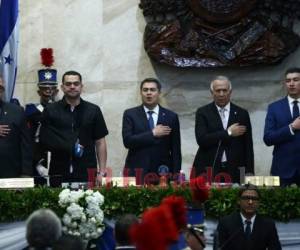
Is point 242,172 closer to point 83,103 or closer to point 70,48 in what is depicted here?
point 83,103

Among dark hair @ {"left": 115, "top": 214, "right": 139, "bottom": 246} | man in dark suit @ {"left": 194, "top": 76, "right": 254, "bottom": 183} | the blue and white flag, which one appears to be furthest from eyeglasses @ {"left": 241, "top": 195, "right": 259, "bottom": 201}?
the blue and white flag

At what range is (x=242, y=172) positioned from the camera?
8.76 meters

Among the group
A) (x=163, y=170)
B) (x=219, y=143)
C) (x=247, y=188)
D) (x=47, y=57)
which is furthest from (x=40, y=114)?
(x=247, y=188)

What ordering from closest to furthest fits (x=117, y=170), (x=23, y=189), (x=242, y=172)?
(x=23, y=189)
(x=242, y=172)
(x=117, y=170)

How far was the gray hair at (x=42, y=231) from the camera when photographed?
4.92m

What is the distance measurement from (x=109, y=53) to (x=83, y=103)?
234cm

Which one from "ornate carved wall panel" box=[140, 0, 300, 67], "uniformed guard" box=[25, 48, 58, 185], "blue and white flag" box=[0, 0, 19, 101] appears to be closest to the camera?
"uniformed guard" box=[25, 48, 58, 185]

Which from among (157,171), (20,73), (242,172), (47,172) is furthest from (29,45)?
(242,172)

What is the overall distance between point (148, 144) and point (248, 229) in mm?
1815

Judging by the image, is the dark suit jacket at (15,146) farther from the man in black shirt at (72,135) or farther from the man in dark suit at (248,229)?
the man in dark suit at (248,229)

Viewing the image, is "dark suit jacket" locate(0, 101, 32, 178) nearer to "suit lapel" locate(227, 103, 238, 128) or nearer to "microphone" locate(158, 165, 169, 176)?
"microphone" locate(158, 165, 169, 176)

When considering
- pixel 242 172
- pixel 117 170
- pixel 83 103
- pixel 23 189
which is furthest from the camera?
pixel 117 170

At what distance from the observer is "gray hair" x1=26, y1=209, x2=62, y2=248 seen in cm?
492

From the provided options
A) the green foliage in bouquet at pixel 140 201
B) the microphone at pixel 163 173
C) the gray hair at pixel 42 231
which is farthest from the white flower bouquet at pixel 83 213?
the gray hair at pixel 42 231
